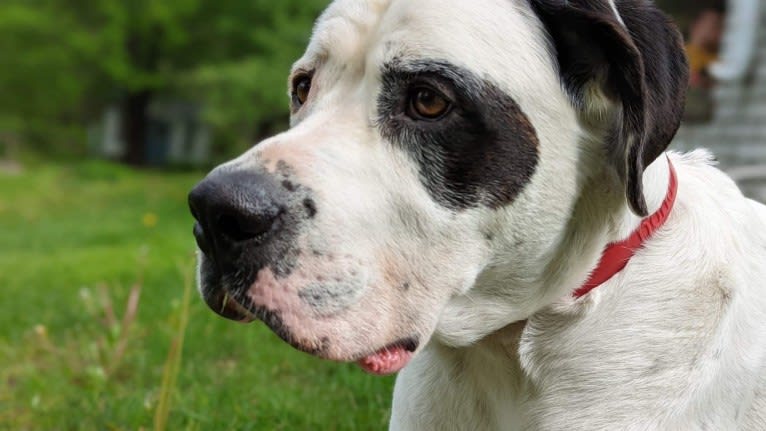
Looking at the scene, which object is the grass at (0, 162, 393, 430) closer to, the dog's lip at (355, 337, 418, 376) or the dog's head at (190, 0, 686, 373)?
the dog's head at (190, 0, 686, 373)

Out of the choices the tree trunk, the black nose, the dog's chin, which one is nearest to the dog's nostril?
the black nose

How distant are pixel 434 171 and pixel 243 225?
502 millimetres

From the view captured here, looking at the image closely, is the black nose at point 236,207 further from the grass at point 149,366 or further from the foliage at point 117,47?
the foliage at point 117,47

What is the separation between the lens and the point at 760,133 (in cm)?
921

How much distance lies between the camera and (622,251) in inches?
102

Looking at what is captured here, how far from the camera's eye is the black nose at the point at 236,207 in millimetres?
2129

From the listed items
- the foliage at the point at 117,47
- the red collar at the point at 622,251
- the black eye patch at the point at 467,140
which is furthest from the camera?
the foliage at the point at 117,47

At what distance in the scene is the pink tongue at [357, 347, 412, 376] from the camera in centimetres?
237

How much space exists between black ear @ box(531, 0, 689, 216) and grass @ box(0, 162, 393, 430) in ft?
3.64

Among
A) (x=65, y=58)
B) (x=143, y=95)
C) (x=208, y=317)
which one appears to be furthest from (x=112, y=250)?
(x=143, y=95)

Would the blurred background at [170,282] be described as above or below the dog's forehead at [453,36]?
below

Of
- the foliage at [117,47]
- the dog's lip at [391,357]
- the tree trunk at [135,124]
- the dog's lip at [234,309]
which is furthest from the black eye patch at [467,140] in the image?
the tree trunk at [135,124]

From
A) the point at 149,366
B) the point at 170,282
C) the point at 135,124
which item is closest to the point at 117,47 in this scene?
the point at 135,124

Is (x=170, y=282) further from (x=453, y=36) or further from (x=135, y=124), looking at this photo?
(x=135, y=124)
